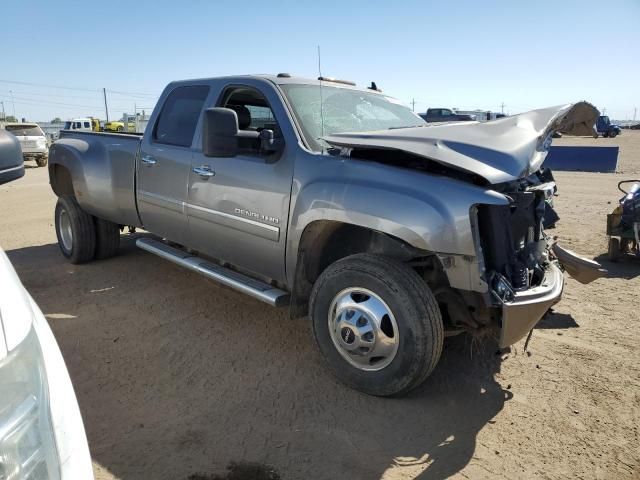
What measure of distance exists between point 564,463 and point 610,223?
421cm

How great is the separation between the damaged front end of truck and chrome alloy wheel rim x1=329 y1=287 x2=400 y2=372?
0.44 m

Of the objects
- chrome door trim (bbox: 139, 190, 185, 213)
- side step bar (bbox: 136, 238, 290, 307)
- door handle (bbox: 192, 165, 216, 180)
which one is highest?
door handle (bbox: 192, 165, 216, 180)

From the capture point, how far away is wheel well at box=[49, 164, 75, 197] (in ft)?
20.3

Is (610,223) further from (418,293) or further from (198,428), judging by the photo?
(198,428)

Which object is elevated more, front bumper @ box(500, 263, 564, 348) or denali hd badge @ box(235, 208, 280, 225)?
denali hd badge @ box(235, 208, 280, 225)

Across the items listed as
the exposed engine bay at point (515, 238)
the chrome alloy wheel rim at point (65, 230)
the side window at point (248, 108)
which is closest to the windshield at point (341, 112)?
the side window at point (248, 108)

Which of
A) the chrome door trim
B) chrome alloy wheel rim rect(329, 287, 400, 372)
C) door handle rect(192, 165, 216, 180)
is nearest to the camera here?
chrome alloy wheel rim rect(329, 287, 400, 372)

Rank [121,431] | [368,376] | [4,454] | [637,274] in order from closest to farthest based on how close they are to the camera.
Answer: [4,454] → [121,431] → [368,376] → [637,274]

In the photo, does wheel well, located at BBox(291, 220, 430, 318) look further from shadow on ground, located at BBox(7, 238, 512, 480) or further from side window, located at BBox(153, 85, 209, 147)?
side window, located at BBox(153, 85, 209, 147)

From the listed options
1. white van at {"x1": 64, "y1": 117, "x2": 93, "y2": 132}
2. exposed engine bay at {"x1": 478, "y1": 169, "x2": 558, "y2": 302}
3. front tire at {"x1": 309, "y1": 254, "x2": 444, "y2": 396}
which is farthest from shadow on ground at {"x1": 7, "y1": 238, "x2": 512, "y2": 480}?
white van at {"x1": 64, "y1": 117, "x2": 93, "y2": 132}

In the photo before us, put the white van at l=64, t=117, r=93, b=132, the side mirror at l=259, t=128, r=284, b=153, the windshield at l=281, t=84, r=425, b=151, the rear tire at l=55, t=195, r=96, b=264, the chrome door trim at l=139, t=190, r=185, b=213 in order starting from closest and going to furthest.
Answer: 1. the side mirror at l=259, t=128, r=284, b=153
2. the windshield at l=281, t=84, r=425, b=151
3. the chrome door trim at l=139, t=190, r=185, b=213
4. the rear tire at l=55, t=195, r=96, b=264
5. the white van at l=64, t=117, r=93, b=132

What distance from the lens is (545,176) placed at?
12.5ft


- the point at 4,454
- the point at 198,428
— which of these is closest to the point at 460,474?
the point at 198,428

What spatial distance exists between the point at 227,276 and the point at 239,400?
1.09 m
